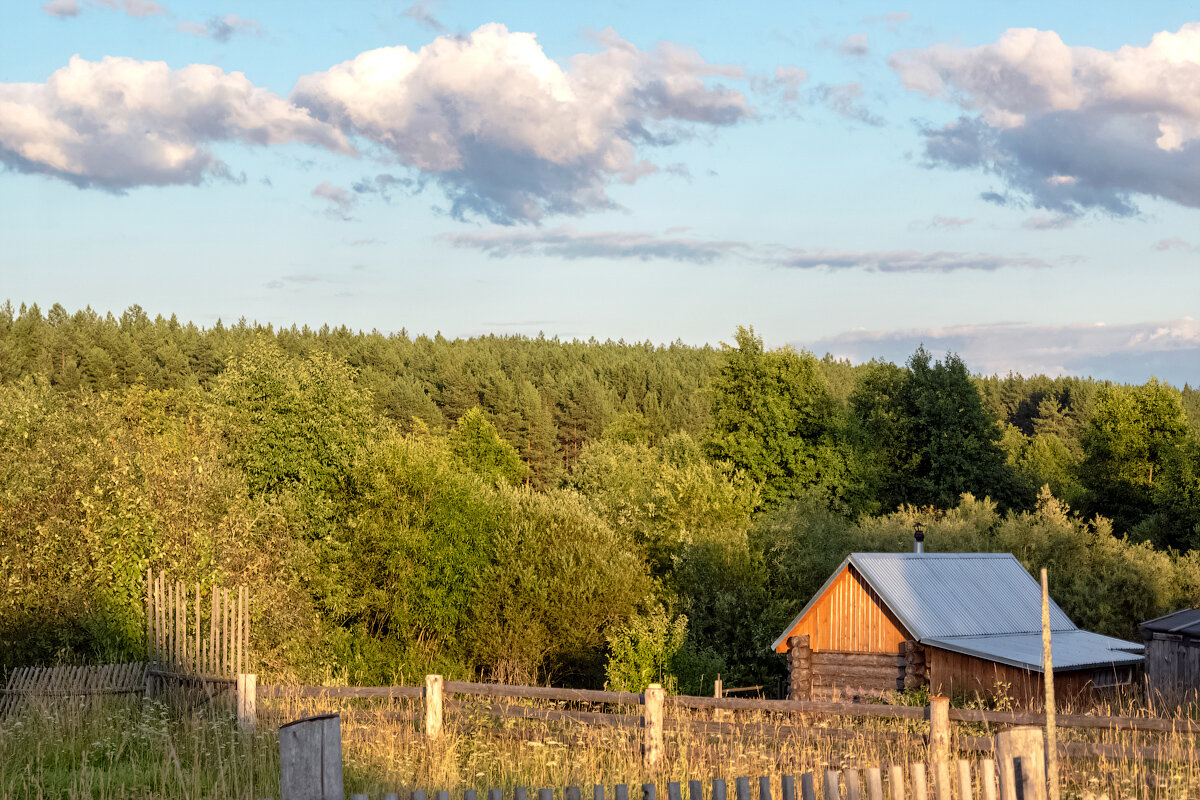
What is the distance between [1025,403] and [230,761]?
395 ft

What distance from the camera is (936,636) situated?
26.6m

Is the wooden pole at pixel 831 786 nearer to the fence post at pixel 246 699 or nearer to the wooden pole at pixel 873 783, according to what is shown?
the wooden pole at pixel 873 783

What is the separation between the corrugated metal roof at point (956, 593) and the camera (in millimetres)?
27344

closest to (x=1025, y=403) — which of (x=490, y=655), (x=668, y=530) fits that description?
(x=668, y=530)

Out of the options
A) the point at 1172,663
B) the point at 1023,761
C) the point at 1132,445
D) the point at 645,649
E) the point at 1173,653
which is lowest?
the point at 645,649

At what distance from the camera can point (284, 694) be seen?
13.8 metres

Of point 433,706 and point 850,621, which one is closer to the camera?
point 433,706

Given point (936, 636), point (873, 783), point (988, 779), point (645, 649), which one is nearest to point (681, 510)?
point (645, 649)

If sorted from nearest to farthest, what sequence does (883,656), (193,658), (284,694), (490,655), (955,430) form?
(284,694) → (193,658) → (883,656) → (490,655) → (955,430)

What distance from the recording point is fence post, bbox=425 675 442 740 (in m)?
13.1

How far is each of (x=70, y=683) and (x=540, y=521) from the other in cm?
2689

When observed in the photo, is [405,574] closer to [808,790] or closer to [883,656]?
[883,656]

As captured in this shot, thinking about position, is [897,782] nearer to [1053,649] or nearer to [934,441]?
[1053,649]

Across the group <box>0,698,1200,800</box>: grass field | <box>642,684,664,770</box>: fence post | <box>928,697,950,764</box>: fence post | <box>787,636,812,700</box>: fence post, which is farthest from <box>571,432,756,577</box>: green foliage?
<box>928,697,950,764</box>: fence post
